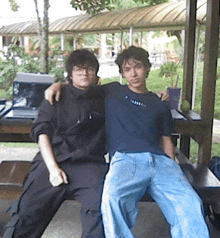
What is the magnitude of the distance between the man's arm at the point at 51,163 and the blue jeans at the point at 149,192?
0.27 metres

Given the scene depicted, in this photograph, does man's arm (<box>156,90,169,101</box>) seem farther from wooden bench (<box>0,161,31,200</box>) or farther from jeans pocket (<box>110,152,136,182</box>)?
wooden bench (<box>0,161,31,200</box>)

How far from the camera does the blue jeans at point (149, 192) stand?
181 cm

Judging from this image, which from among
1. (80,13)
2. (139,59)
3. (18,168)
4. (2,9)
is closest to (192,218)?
(139,59)

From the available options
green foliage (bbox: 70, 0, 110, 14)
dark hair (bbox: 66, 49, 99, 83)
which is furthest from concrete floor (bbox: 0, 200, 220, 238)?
green foliage (bbox: 70, 0, 110, 14)

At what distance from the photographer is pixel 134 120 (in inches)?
86.3

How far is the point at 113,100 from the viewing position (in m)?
2.26

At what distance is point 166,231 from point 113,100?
1.07 m

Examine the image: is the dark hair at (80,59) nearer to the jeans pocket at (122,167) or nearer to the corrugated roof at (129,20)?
the jeans pocket at (122,167)

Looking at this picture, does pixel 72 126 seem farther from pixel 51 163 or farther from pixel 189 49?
pixel 189 49

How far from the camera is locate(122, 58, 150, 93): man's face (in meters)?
2.23

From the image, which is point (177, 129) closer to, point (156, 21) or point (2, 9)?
point (156, 21)

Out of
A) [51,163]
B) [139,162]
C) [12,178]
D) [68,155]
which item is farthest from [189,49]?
[12,178]

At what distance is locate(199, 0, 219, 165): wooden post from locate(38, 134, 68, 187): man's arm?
4.11ft

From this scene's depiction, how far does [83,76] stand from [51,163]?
0.56 metres
